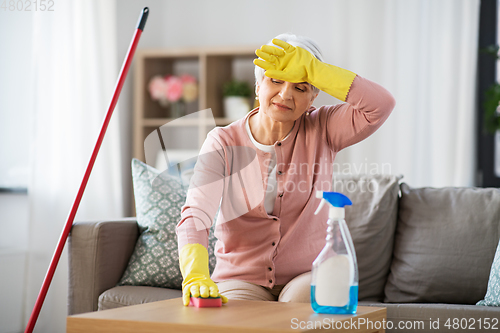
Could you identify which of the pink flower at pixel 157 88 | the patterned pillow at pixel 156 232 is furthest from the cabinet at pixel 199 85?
the patterned pillow at pixel 156 232

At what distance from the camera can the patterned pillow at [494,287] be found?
1.64 meters

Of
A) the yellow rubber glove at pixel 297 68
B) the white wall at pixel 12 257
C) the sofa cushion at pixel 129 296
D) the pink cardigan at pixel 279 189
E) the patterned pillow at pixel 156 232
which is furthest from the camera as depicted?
the white wall at pixel 12 257

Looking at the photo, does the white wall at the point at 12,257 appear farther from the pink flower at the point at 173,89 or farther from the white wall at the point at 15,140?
the pink flower at the point at 173,89

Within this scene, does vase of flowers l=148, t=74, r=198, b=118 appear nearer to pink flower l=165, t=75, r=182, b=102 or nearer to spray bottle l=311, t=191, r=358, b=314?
pink flower l=165, t=75, r=182, b=102

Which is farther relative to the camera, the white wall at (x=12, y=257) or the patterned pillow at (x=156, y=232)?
the white wall at (x=12, y=257)

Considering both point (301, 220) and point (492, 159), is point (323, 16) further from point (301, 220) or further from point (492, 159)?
point (301, 220)

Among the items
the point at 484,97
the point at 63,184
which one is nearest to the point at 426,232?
the point at 484,97

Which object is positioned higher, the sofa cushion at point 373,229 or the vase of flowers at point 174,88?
the vase of flowers at point 174,88

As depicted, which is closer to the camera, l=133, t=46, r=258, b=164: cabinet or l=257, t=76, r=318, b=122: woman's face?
l=257, t=76, r=318, b=122: woman's face

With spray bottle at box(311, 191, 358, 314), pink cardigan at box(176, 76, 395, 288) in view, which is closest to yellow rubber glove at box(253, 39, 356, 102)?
pink cardigan at box(176, 76, 395, 288)

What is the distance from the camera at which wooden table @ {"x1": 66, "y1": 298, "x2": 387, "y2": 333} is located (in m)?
0.82

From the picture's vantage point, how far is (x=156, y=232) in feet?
6.41

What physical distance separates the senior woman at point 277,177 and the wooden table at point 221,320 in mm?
261

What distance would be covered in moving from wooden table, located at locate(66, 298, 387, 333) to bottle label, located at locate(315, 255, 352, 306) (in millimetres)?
32
